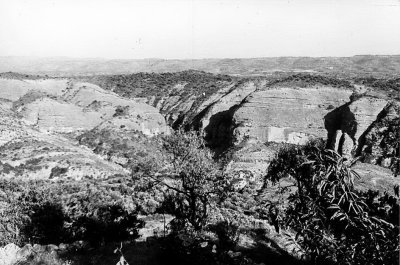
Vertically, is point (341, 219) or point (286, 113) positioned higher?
point (341, 219)

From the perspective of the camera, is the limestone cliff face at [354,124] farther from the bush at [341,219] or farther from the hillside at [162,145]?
the bush at [341,219]

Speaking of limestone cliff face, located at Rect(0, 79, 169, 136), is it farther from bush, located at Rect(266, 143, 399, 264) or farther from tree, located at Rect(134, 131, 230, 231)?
bush, located at Rect(266, 143, 399, 264)

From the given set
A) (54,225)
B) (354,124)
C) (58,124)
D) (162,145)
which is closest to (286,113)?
(354,124)

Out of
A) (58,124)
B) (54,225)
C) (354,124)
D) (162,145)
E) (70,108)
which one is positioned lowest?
(58,124)

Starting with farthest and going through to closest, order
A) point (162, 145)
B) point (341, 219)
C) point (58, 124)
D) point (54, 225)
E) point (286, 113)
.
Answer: point (58, 124)
point (286, 113)
point (54, 225)
point (162, 145)
point (341, 219)

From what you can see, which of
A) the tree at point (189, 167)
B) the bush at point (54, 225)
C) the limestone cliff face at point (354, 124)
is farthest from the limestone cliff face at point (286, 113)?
the tree at point (189, 167)

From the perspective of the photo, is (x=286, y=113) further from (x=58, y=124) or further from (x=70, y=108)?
(x=58, y=124)

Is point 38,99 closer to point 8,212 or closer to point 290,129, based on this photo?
point 290,129

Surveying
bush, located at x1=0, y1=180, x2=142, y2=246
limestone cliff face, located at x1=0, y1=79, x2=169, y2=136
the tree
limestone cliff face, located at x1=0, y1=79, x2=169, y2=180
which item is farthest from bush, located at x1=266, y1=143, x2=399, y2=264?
limestone cliff face, located at x1=0, y1=79, x2=169, y2=136

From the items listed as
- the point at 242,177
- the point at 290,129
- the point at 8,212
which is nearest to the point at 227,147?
the point at 290,129
